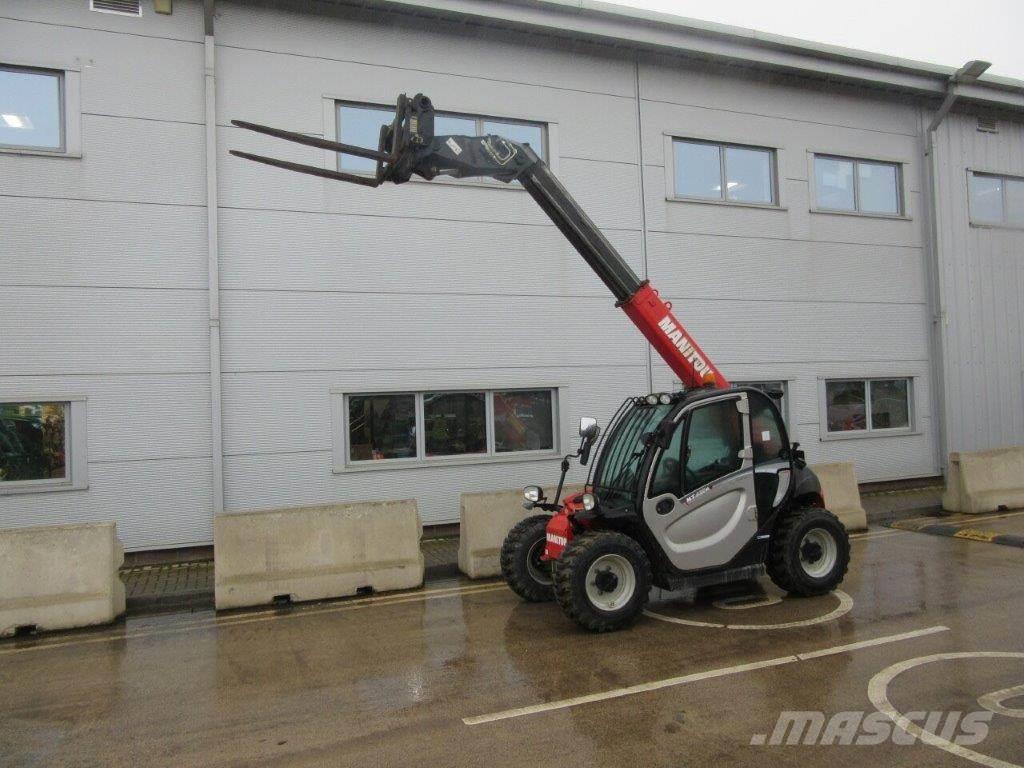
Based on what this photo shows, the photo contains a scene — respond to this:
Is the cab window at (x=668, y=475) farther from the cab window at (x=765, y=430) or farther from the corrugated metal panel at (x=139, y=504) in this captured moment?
the corrugated metal panel at (x=139, y=504)

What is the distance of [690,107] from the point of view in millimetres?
12820

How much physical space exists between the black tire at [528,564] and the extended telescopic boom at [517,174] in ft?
6.83

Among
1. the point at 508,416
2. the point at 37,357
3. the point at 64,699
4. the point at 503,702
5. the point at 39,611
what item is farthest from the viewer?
the point at 508,416

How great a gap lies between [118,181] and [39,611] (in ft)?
17.6

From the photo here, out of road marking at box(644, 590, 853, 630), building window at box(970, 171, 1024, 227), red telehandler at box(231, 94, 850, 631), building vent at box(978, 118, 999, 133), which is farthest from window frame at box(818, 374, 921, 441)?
road marking at box(644, 590, 853, 630)

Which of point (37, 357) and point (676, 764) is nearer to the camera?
point (676, 764)

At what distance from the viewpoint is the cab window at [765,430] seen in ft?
23.7

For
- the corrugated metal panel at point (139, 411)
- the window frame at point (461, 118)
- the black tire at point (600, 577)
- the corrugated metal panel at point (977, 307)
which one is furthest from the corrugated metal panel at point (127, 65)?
the corrugated metal panel at point (977, 307)

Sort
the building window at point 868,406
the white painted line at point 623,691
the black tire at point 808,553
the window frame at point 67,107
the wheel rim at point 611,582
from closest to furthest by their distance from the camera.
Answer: the white painted line at point 623,691 < the wheel rim at point 611,582 < the black tire at point 808,553 < the window frame at point 67,107 < the building window at point 868,406

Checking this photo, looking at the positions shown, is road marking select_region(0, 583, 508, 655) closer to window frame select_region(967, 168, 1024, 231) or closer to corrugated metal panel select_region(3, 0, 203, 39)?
corrugated metal panel select_region(3, 0, 203, 39)

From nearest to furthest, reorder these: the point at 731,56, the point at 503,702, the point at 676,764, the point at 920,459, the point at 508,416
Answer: the point at 676,764, the point at 503,702, the point at 508,416, the point at 731,56, the point at 920,459

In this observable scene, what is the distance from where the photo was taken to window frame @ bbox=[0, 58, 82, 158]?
31.4ft

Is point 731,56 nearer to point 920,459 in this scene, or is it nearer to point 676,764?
point 920,459

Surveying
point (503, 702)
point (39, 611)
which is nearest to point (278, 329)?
point (39, 611)
